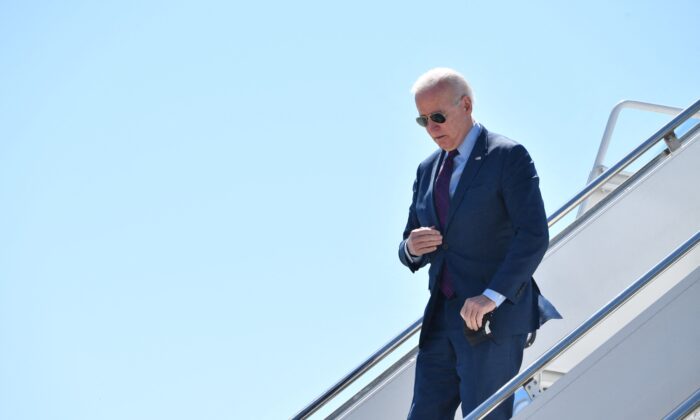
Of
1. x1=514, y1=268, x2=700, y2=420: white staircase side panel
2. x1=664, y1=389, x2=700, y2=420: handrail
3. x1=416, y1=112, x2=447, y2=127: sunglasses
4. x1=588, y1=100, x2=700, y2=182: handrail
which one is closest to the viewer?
x1=664, y1=389, x2=700, y2=420: handrail

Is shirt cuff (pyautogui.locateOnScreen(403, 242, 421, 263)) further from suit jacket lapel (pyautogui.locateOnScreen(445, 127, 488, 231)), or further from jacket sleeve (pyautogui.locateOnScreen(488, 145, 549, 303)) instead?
jacket sleeve (pyautogui.locateOnScreen(488, 145, 549, 303))

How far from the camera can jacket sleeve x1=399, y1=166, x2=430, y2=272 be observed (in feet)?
12.1

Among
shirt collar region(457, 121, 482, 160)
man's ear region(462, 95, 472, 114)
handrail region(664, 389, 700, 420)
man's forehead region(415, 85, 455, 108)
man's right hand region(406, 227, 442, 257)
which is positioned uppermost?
man's forehead region(415, 85, 455, 108)

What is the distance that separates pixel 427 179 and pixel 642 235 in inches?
64.7

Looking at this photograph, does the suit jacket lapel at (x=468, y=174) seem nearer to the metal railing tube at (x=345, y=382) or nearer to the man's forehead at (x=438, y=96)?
the man's forehead at (x=438, y=96)

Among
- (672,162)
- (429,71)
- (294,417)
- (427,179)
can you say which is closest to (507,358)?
(427,179)

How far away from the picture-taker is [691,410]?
10.4 feet

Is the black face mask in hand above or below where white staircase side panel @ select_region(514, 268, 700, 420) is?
above

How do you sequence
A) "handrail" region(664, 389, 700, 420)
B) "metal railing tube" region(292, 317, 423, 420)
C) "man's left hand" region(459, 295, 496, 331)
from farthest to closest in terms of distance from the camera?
"metal railing tube" region(292, 317, 423, 420), "man's left hand" region(459, 295, 496, 331), "handrail" region(664, 389, 700, 420)

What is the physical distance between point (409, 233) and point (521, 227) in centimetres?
61

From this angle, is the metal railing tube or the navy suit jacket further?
the metal railing tube

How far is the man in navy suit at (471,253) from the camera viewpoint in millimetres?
3344

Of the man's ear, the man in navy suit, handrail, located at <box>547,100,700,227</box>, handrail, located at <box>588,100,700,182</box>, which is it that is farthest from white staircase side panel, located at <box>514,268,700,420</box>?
handrail, located at <box>588,100,700,182</box>

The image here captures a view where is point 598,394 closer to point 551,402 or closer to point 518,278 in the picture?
point 551,402
